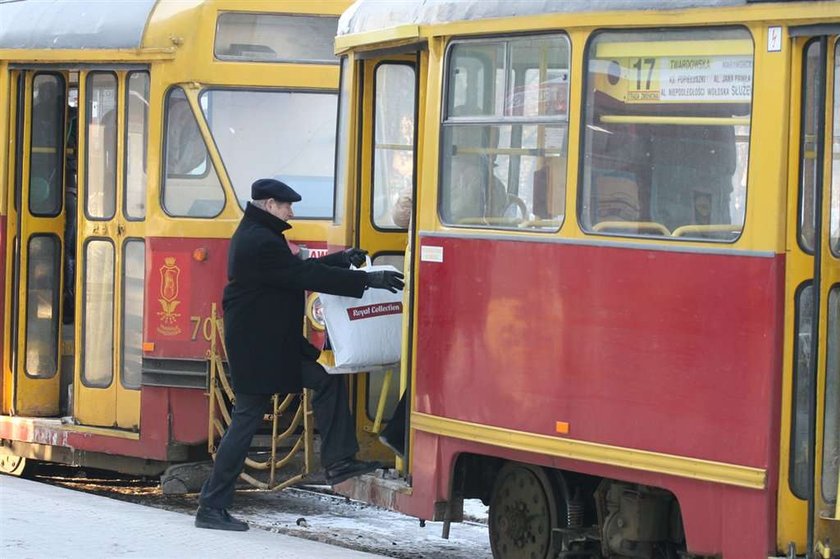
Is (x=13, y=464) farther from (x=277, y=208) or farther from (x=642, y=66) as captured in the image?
(x=642, y=66)

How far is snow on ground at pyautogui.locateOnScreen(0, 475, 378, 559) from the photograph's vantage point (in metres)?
7.19

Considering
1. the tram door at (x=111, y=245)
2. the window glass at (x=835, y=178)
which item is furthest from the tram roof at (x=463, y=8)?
the tram door at (x=111, y=245)

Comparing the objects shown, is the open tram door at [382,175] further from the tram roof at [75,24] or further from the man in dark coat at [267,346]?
the tram roof at [75,24]

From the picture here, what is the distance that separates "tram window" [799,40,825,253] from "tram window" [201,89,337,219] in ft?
13.6

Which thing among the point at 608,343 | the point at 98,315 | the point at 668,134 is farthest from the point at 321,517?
the point at 668,134

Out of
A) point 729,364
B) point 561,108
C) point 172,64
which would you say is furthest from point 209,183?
point 729,364

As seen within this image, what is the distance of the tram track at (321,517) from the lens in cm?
906

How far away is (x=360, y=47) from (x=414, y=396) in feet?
5.82

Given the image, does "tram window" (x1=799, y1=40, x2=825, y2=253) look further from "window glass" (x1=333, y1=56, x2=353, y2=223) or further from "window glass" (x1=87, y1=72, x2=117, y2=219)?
"window glass" (x1=87, y1=72, x2=117, y2=219)

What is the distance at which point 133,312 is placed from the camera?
996 cm

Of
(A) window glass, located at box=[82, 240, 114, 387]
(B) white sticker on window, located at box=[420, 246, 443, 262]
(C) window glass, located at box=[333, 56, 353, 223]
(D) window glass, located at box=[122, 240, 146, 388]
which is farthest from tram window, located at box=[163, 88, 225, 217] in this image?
(B) white sticker on window, located at box=[420, 246, 443, 262]

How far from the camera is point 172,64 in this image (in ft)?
32.0

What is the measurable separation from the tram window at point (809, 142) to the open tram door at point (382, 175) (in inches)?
96.8

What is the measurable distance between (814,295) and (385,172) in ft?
9.76
